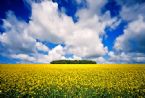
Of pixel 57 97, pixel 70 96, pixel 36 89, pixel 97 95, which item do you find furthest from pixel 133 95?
pixel 36 89

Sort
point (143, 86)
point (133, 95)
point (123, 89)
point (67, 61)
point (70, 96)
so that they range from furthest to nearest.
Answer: point (67, 61)
point (143, 86)
point (123, 89)
point (133, 95)
point (70, 96)

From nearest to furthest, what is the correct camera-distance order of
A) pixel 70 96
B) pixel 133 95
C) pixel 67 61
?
pixel 70 96 < pixel 133 95 < pixel 67 61

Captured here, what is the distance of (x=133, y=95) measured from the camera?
11.4m

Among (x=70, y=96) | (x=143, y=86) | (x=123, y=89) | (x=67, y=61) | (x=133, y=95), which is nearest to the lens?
(x=70, y=96)

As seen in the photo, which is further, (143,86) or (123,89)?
(143,86)

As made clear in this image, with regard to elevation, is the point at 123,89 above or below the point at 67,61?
below

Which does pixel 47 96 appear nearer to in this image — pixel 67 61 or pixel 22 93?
pixel 22 93

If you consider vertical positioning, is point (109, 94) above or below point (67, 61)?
below

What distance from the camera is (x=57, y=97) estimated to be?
10.8 m

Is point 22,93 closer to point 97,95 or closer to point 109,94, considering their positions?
point 97,95

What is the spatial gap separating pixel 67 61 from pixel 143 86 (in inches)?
3019

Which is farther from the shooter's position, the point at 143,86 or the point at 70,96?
the point at 143,86

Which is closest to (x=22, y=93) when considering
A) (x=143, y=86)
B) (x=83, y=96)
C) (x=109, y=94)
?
(x=83, y=96)

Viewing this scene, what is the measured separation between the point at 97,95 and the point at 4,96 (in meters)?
5.33
